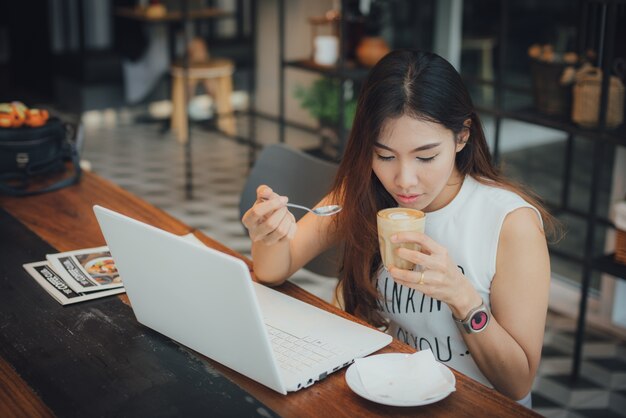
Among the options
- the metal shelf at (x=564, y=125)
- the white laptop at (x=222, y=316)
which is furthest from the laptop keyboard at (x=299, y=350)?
the metal shelf at (x=564, y=125)

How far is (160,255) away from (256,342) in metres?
0.23

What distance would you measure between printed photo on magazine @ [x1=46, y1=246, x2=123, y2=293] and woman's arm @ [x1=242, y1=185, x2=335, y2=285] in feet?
1.12

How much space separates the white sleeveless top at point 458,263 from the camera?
1.80 meters

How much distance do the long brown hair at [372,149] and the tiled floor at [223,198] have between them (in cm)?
131

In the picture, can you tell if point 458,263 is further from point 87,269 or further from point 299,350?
point 87,269

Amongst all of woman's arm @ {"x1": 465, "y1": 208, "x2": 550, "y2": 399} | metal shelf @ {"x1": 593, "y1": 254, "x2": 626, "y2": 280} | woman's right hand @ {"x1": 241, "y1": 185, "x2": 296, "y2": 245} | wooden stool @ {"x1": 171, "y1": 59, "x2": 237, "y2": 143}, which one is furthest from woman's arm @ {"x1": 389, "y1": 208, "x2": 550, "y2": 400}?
wooden stool @ {"x1": 171, "y1": 59, "x2": 237, "y2": 143}

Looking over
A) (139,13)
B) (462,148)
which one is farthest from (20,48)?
(462,148)

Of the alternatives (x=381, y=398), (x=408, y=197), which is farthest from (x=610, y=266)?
(x=381, y=398)

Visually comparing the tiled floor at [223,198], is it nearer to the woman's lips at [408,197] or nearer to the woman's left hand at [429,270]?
the woman's lips at [408,197]

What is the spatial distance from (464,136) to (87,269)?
37.1 inches

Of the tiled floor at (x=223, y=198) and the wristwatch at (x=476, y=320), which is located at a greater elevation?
the wristwatch at (x=476, y=320)

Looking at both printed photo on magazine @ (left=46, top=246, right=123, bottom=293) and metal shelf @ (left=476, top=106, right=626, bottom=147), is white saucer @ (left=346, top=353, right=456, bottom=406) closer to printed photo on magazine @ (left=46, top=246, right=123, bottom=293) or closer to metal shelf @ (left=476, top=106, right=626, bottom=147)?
printed photo on magazine @ (left=46, top=246, right=123, bottom=293)

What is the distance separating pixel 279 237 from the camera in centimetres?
184

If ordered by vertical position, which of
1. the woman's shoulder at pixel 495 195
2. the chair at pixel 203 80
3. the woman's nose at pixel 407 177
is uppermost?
the woman's nose at pixel 407 177
